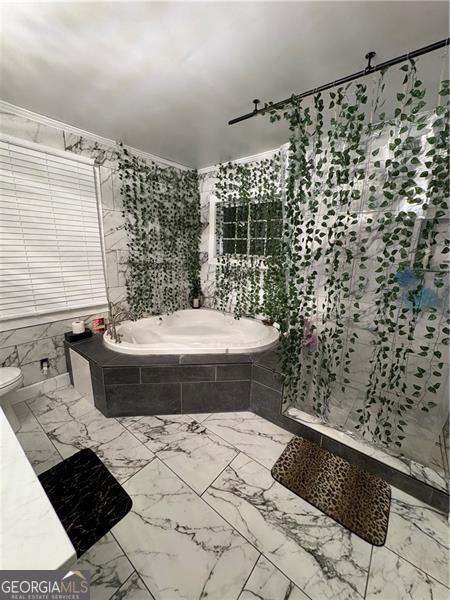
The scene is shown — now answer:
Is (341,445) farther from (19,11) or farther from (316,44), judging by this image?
(19,11)

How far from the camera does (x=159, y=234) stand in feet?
10.2

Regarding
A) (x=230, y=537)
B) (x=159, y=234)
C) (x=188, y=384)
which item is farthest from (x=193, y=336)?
(x=230, y=537)

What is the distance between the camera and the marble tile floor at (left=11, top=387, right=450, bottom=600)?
1.08 metres

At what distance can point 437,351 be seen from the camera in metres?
1.40

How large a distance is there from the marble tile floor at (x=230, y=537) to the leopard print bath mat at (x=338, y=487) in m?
0.05

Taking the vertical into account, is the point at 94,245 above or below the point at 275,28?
below

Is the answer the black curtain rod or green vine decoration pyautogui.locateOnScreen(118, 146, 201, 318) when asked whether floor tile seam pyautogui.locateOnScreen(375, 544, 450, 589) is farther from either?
green vine decoration pyautogui.locateOnScreen(118, 146, 201, 318)

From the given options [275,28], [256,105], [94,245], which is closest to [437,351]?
[275,28]

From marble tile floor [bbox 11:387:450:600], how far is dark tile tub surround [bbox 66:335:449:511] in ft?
0.78

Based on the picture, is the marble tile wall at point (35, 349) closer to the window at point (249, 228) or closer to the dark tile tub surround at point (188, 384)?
the dark tile tub surround at point (188, 384)

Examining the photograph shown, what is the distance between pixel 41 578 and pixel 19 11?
7.27ft

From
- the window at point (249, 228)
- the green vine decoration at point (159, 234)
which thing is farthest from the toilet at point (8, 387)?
the window at point (249, 228)

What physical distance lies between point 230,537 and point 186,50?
2.67 metres

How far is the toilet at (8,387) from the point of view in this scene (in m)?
1.83
